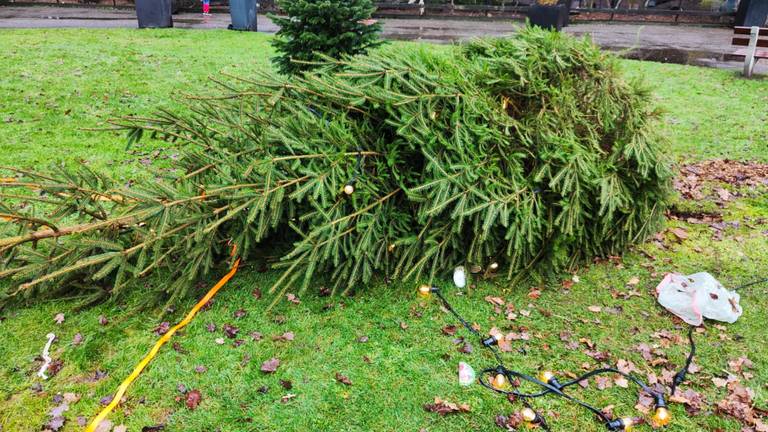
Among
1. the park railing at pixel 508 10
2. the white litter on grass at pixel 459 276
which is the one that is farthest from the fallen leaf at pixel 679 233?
the park railing at pixel 508 10

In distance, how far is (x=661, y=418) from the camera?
9.57 ft

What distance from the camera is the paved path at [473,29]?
1391 centimetres

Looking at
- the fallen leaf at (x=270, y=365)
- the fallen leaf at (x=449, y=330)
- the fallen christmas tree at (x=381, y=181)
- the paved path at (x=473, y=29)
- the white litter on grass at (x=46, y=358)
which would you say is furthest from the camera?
the paved path at (x=473, y=29)

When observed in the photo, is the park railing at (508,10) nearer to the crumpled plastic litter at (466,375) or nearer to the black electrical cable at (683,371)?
the black electrical cable at (683,371)

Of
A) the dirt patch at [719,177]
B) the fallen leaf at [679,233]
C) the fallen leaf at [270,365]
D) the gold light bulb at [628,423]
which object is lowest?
the gold light bulb at [628,423]

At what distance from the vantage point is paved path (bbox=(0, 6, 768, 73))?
13914 mm

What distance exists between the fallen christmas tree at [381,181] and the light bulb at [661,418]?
4.35 feet

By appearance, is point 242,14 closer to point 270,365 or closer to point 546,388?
point 270,365

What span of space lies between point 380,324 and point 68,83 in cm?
779

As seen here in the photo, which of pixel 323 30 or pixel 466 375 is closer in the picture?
pixel 466 375

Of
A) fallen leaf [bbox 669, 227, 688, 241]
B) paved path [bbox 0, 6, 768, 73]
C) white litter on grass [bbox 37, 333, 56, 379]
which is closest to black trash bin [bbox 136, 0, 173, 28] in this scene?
paved path [bbox 0, 6, 768, 73]

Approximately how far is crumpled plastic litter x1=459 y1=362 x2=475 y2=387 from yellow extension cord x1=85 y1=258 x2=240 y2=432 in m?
1.91

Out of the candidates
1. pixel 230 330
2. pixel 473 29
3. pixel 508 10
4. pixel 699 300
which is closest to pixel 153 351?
pixel 230 330

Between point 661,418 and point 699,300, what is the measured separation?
1.17 metres
